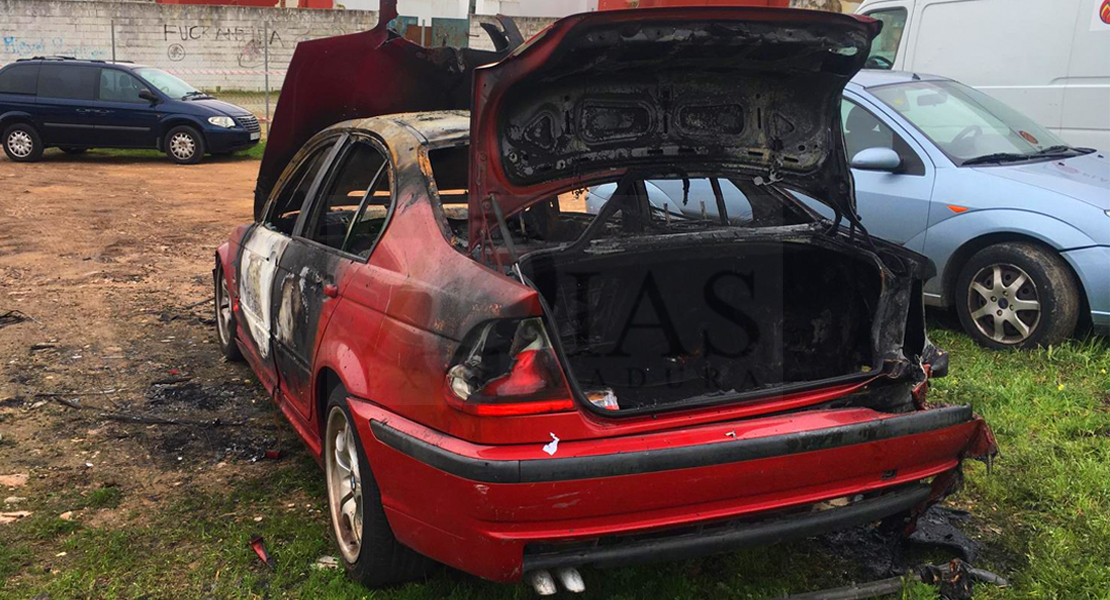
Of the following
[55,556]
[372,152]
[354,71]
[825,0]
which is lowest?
[55,556]

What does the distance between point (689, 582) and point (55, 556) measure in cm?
221

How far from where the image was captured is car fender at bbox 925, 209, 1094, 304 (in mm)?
5188

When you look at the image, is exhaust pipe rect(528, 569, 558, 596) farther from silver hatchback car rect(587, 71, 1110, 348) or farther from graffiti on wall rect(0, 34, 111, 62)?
graffiti on wall rect(0, 34, 111, 62)

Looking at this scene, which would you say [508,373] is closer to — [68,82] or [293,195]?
[293,195]

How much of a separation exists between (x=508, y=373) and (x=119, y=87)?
15.0 metres

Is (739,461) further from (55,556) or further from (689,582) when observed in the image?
(55,556)

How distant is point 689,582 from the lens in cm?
312

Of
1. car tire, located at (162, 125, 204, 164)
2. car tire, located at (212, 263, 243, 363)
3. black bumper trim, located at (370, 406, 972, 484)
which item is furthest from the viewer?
car tire, located at (162, 125, 204, 164)

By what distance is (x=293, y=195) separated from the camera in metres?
4.41

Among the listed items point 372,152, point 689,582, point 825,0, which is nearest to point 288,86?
point 372,152

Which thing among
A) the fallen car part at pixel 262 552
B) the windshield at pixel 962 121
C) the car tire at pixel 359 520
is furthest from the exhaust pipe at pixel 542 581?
the windshield at pixel 962 121

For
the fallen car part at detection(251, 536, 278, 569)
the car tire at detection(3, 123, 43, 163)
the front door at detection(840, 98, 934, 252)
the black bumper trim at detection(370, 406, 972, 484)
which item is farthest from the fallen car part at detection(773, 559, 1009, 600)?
the car tire at detection(3, 123, 43, 163)

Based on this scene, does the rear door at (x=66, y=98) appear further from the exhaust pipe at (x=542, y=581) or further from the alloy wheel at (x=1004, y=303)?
the exhaust pipe at (x=542, y=581)

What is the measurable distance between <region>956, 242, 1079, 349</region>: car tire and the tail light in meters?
3.79
